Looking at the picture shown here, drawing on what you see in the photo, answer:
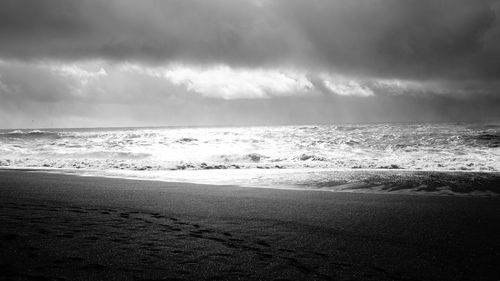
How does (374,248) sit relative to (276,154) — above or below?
below

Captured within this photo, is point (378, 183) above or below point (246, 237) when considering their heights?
above

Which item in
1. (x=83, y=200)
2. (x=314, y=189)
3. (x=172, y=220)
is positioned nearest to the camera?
(x=172, y=220)

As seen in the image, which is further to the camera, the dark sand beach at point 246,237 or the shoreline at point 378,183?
the shoreline at point 378,183

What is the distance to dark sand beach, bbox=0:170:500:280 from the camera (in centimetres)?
370

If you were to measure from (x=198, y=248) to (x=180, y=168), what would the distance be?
1273 cm

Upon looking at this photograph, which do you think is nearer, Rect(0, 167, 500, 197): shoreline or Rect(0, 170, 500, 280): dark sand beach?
Rect(0, 170, 500, 280): dark sand beach

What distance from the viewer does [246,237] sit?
5.02 meters

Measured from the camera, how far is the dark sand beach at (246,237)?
370cm

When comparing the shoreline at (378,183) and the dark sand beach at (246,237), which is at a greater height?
the shoreline at (378,183)

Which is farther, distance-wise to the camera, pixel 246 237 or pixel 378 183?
pixel 378 183

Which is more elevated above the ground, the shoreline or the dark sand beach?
the shoreline

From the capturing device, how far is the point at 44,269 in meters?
3.57

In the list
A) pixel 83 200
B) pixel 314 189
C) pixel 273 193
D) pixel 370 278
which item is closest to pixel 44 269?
pixel 370 278

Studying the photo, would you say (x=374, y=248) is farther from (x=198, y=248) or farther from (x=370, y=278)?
(x=198, y=248)
